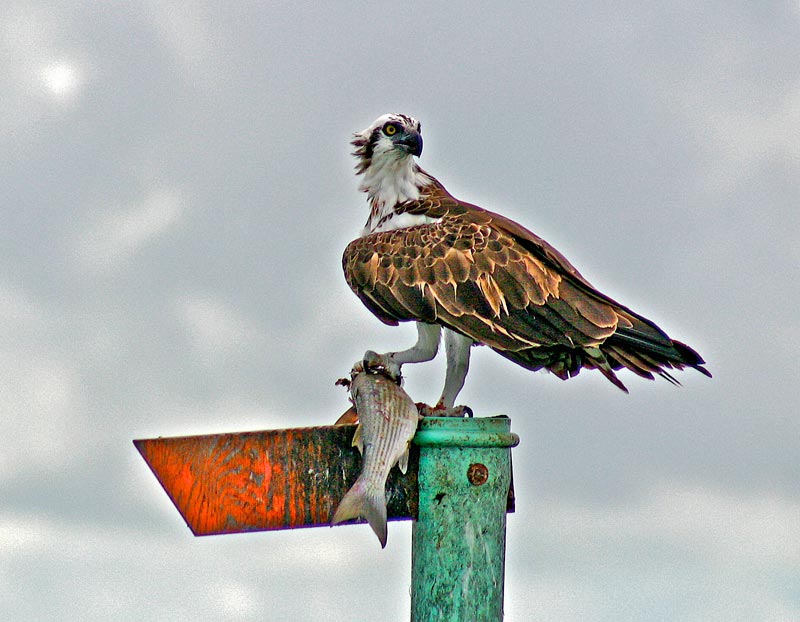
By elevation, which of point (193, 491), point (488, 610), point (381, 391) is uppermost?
point (381, 391)

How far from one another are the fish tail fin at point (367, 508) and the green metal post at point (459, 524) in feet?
0.75

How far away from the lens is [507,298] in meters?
4.46

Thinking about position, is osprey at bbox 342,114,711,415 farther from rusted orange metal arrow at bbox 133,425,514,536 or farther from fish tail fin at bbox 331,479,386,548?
fish tail fin at bbox 331,479,386,548

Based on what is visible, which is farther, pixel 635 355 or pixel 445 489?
pixel 635 355

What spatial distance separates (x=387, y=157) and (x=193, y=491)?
87.1 inches

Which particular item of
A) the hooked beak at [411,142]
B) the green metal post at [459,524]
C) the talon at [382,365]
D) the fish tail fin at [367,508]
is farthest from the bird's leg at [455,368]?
the fish tail fin at [367,508]

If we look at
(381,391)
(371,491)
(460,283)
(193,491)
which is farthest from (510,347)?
(193,491)

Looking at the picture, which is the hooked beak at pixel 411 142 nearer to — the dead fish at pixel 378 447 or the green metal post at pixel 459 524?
the dead fish at pixel 378 447

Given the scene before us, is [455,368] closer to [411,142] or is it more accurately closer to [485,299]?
[485,299]

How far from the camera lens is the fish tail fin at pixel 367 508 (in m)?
3.59

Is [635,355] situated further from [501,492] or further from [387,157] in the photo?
[387,157]

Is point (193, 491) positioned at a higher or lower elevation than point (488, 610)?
higher

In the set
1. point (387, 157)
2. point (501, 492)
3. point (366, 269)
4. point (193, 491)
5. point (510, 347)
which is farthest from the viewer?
point (387, 157)

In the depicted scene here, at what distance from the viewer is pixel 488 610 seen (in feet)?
12.3
